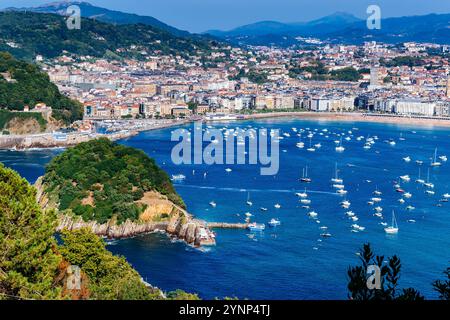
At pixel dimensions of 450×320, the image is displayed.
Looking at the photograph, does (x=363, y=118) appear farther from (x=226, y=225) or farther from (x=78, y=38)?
(x=226, y=225)

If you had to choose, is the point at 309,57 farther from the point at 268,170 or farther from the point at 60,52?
the point at 268,170

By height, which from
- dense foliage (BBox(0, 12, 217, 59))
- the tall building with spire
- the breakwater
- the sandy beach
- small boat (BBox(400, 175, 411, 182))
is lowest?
small boat (BBox(400, 175, 411, 182))

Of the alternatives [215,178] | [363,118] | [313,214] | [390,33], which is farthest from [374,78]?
[390,33]

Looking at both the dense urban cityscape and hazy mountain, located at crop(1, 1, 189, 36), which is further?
hazy mountain, located at crop(1, 1, 189, 36)

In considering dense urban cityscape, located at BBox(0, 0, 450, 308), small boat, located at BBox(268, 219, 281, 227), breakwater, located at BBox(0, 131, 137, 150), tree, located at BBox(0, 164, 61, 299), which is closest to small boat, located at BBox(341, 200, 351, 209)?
dense urban cityscape, located at BBox(0, 0, 450, 308)

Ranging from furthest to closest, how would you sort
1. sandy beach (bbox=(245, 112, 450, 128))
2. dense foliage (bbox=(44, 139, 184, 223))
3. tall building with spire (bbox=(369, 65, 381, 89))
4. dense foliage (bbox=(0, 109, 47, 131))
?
tall building with spire (bbox=(369, 65, 381, 89)) < sandy beach (bbox=(245, 112, 450, 128)) < dense foliage (bbox=(0, 109, 47, 131)) < dense foliage (bbox=(44, 139, 184, 223))

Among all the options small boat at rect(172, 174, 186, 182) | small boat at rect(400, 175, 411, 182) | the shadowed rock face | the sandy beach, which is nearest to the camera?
the shadowed rock face

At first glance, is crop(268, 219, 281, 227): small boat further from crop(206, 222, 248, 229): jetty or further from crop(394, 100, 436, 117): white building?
crop(394, 100, 436, 117): white building

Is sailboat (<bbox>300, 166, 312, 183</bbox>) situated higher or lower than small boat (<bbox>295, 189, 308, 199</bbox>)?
higher
